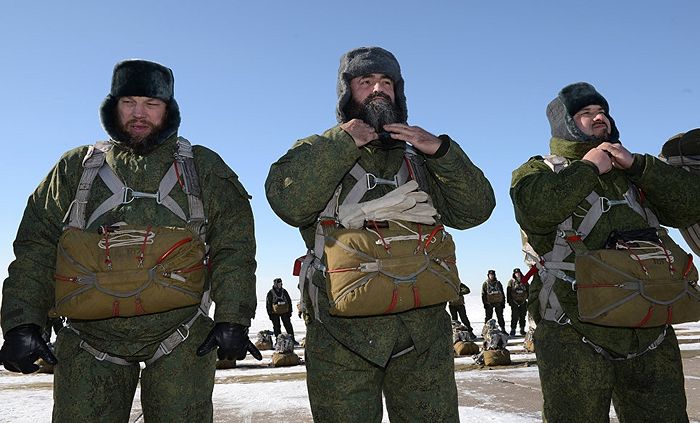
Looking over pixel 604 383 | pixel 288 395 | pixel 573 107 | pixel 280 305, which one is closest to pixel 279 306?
pixel 280 305

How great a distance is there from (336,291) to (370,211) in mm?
390

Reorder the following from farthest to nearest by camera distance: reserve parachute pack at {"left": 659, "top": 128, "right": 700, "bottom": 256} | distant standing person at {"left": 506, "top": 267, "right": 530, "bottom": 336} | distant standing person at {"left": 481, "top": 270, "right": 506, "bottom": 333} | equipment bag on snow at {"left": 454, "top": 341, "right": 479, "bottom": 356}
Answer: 1. distant standing person at {"left": 481, "top": 270, "right": 506, "bottom": 333}
2. distant standing person at {"left": 506, "top": 267, "right": 530, "bottom": 336}
3. equipment bag on snow at {"left": 454, "top": 341, "right": 479, "bottom": 356}
4. reserve parachute pack at {"left": 659, "top": 128, "right": 700, "bottom": 256}

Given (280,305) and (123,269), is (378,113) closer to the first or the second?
(123,269)

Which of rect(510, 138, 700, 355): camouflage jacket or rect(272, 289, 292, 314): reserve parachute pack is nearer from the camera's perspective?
rect(510, 138, 700, 355): camouflage jacket

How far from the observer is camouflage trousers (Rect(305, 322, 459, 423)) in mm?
2363

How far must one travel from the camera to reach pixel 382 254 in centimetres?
229

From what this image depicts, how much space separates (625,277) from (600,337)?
1.12 feet

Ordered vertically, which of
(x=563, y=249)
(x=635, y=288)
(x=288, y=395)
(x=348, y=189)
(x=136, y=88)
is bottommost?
(x=288, y=395)

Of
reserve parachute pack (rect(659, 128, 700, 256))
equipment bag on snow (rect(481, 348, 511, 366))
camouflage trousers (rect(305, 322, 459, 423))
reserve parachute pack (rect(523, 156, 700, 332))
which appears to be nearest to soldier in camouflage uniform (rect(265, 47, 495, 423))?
camouflage trousers (rect(305, 322, 459, 423))

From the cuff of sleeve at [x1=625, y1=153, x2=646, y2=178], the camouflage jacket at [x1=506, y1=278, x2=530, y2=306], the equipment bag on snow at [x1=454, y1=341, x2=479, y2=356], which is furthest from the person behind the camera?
the camouflage jacket at [x1=506, y1=278, x2=530, y2=306]

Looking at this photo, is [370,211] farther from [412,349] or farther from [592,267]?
[592,267]

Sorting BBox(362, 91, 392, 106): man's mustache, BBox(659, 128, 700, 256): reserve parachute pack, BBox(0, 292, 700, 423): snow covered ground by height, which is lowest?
BBox(0, 292, 700, 423): snow covered ground

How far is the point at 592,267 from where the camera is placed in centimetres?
275

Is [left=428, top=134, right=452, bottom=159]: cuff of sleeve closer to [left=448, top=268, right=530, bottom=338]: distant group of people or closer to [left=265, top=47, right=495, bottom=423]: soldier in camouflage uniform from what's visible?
[left=265, top=47, right=495, bottom=423]: soldier in camouflage uniform
